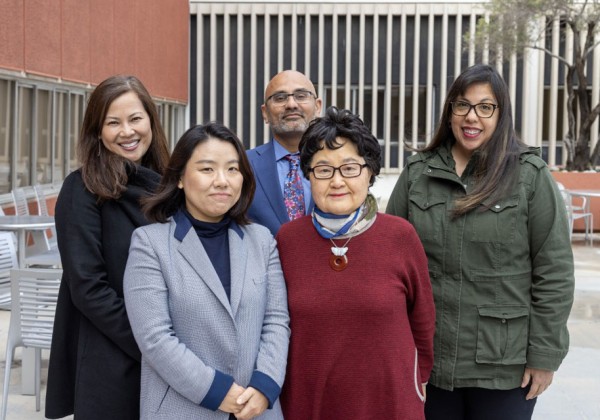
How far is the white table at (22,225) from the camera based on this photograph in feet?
23.4

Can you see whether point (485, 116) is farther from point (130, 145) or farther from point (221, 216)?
point (130, 145)

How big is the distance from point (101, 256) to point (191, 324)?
1.39 ft

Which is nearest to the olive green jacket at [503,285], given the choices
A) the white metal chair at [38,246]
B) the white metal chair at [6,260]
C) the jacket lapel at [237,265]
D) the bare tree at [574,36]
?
the jacket lapel at [237,265]

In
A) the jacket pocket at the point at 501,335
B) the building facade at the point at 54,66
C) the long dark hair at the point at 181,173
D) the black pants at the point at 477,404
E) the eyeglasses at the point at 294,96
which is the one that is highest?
the building facade at the point at 54,66

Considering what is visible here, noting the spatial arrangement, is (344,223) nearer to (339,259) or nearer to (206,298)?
(339,259)

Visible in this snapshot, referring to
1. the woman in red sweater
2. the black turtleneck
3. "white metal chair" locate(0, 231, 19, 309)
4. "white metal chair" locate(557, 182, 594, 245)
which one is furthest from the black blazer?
"white metal chair" locate(557, 182, 594, 245)

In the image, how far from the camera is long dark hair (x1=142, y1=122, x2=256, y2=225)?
7.54 ft

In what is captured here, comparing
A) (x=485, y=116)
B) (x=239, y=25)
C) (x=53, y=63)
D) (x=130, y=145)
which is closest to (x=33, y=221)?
(x=53, y=63)

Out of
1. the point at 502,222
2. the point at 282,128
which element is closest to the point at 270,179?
the point at 282,128

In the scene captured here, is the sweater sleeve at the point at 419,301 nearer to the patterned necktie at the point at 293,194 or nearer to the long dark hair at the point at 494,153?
the long dark hair at the point at 494,153

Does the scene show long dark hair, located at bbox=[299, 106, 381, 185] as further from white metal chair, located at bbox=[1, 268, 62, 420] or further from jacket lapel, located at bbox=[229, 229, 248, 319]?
white metal chair, located at bbox=[1, 268, 62, 420]

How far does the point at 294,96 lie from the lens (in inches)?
124

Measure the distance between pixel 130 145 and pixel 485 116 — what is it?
115cm

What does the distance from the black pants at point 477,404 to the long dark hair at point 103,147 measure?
4.08ft
